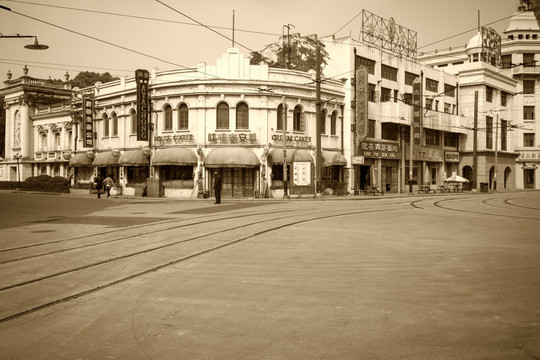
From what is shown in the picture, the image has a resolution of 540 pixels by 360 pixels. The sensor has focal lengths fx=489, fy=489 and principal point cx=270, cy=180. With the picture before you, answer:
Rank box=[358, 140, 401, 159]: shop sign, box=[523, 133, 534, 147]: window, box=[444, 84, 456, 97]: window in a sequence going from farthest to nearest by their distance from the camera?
1. box=[523, 133, 534, 147]: window
2. box=[444, 84, 456, 97]: window
3. box=[358, 140, 401, 159]: shop sign

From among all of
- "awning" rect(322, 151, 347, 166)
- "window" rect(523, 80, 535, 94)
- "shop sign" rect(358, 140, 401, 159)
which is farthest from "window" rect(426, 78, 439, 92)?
"window" rect(523, 80, 535, 94)

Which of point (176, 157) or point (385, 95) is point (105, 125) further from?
point (385, 95)

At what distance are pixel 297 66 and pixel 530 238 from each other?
36182 mm

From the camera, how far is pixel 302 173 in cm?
3562

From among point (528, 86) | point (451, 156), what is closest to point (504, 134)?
point (451, 156)

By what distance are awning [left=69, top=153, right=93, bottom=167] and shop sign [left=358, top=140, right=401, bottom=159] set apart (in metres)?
23.1

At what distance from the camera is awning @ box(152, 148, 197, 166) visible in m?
34.1

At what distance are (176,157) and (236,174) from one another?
437 centimetres

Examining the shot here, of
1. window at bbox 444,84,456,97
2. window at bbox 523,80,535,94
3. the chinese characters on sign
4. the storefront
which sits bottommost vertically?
the storefront

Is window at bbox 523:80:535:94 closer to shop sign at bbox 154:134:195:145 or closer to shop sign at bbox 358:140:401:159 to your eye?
shop sign at bbox 358:140:401:159

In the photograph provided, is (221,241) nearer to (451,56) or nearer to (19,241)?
(19,241)

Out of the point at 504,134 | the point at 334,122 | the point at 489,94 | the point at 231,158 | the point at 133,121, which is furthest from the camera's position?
the point at 504,134

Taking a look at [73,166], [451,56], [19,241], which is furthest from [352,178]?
[451,56]

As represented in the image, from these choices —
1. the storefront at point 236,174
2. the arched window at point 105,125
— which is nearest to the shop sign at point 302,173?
the storefront at point 236,174
